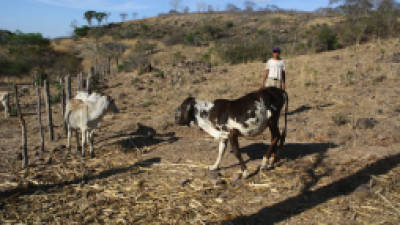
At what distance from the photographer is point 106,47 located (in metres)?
37.2

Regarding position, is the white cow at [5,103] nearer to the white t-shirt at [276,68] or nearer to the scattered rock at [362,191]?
the white t-shirt at [276,68]

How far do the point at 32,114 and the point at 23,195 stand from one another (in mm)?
7862

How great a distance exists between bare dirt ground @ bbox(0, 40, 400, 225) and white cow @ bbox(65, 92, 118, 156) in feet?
2.07

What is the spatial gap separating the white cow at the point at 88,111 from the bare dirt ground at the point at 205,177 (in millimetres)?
630

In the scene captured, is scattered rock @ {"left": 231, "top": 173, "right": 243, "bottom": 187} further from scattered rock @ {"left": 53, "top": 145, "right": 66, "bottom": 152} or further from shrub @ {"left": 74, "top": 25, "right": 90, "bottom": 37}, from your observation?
shrub @ {"left": 74, "top": 25, "right": 90, "bottom": 37}

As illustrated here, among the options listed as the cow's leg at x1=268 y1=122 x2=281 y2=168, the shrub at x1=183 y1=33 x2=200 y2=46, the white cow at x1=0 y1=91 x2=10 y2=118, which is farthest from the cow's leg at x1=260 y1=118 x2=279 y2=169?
the shrub at x1=183 y1=33 x2=200 y2=46

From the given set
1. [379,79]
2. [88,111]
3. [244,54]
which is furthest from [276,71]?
[244,54]

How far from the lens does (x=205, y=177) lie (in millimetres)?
5316

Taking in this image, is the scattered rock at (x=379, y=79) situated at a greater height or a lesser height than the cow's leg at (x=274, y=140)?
greater

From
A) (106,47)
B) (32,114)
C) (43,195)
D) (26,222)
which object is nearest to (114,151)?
(43,195)

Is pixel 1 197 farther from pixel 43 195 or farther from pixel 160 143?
pixel 160 143

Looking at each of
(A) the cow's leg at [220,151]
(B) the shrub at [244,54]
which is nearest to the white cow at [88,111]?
(A) the cow's leg at [220,151]

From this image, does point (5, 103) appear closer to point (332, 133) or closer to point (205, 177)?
point (205, 177)

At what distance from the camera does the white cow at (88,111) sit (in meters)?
6.29
